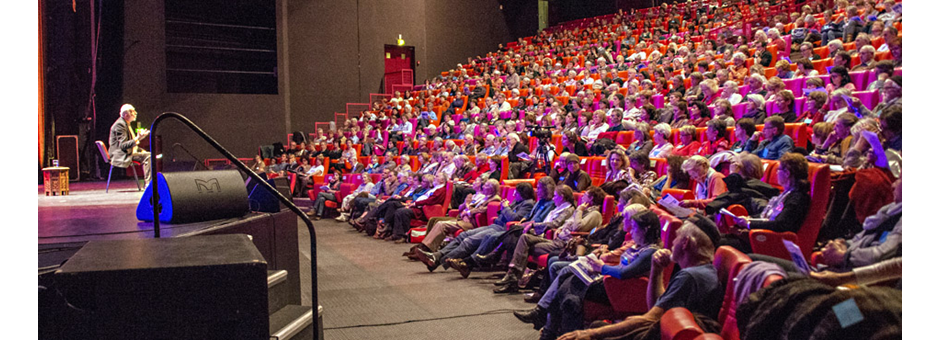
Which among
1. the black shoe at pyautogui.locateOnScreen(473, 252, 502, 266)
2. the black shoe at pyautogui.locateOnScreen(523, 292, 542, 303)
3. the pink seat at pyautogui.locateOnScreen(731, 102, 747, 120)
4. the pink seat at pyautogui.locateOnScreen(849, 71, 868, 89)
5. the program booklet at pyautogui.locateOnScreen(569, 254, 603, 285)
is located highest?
the pink seat at pyautogui.locateOnScreen(731, 102, 747, 120)

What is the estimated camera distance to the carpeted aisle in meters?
3.04

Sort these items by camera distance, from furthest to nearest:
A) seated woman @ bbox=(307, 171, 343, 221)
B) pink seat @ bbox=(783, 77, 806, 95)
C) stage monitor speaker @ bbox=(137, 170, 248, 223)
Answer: seated woman @ bbox=(307, 171, 343, 221) < pink seat @ bbox=(783, 77, 806, 95) < stage monitor speaker @ bbox=(137, 170, 248, 223)

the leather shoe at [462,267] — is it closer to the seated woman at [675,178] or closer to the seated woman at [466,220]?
the seated woman at [466,220]

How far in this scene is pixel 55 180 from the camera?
5328 millimetres

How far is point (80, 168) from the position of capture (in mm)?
10117

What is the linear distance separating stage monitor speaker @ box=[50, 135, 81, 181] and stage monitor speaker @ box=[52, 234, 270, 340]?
9.85 meters

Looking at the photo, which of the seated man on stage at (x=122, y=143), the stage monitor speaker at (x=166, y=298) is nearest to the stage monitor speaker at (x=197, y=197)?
the stage monitor speaker at (x=166, y=298)

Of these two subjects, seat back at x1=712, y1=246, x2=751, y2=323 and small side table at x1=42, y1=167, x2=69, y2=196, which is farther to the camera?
small side table at x1=42, y1=167, x2=69, y2=196

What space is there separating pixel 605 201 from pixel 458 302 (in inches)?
44.0

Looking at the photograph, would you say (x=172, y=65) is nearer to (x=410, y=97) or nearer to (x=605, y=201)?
(x=410, y=97)

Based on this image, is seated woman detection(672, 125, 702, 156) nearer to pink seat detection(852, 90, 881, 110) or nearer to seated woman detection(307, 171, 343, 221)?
pink seat detection(852, 90, 881, 110)

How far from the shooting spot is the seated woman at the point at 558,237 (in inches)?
147

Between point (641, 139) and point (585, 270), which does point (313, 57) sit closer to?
point (641, 139)

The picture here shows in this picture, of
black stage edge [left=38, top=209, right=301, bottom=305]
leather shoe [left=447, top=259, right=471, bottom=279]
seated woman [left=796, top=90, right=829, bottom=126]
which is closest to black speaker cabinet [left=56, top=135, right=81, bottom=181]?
black stage edge [left=38, top=209, right=301, bottom=305]
